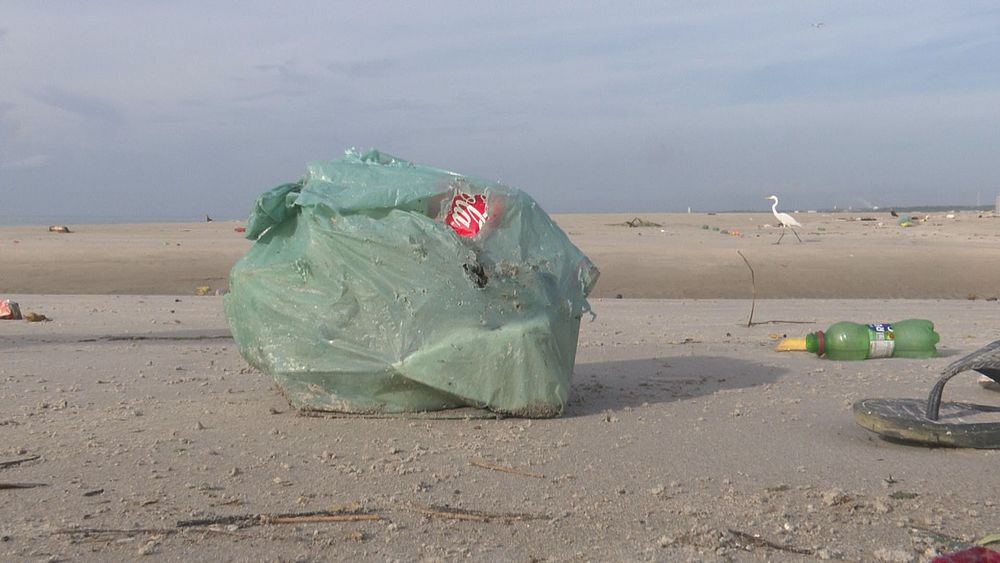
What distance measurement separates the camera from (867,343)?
5.93 meters

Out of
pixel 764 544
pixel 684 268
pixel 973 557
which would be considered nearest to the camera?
pixel 973 557

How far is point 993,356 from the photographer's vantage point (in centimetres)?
354

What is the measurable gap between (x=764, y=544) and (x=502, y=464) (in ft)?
3.47

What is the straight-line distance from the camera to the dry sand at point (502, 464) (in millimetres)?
2566

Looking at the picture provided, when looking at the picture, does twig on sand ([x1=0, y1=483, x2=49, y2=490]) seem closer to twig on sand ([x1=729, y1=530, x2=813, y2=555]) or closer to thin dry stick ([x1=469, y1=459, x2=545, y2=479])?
thin dry stick ([x1=469, y1=459, x2=545, y2=479])

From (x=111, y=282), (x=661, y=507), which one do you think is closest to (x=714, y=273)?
(x=111, y=282)

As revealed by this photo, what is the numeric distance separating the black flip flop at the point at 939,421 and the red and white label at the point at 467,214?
1780 mm

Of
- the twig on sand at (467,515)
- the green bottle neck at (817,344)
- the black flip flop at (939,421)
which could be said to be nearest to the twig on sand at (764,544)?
the twig on sand at (467,515)

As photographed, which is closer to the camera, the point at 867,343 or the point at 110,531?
the point at 110,531

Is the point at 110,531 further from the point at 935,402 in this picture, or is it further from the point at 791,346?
the point at 791,346

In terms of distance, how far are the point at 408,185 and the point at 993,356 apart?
248 centimetres

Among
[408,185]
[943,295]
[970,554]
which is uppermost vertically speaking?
[408,185]

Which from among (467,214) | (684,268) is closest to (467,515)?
(467,214)

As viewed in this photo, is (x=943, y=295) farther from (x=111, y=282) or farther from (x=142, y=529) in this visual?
(x=142, y=529)
